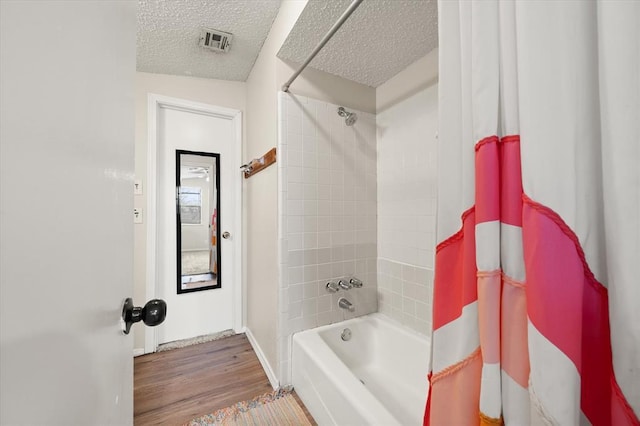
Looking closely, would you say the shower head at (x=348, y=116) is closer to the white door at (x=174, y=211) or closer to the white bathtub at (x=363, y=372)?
the white door at (x=174, y=211)

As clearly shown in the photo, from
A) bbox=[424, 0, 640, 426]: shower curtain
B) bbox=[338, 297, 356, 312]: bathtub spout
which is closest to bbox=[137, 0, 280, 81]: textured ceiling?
bbox=[424, 0, 640, 426]: shower curtain

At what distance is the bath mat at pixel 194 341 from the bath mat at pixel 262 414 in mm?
864

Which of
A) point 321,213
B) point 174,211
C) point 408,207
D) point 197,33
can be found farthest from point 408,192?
point 174,211

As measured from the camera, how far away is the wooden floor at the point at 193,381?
53.6 inches

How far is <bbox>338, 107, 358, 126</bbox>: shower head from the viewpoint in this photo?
1.68 metres

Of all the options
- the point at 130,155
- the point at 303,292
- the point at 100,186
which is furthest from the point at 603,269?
the point at 303,292

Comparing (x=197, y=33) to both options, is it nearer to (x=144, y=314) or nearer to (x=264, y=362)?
(x=144, y=314)

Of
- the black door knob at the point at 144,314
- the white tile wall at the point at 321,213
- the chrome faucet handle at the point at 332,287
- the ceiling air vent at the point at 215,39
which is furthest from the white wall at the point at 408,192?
the black door knob at the point at 144,314

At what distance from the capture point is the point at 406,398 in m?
1.38

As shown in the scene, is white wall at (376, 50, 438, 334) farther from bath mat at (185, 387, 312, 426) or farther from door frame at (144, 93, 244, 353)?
door frame at (144, 93, 244, 353)

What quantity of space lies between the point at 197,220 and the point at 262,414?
159cm

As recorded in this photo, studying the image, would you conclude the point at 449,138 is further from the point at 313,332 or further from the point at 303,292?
the point at 313,332

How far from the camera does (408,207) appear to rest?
5.44ft

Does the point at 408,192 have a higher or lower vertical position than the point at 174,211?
higher
